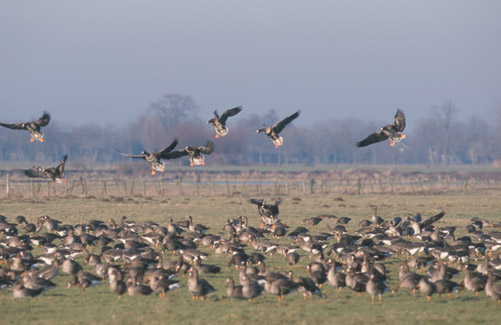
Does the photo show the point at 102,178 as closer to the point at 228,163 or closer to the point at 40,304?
the point at 228,163

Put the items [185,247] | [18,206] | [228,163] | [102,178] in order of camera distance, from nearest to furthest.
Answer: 1. [185,247]
2. [18,206]
3. [102,178]
4. [228,163]

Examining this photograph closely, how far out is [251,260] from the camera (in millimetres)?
21766

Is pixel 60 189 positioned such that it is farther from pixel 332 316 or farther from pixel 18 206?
pixel 332 316

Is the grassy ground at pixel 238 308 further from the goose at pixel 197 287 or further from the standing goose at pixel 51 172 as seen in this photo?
the standing goose at pixel 51 172

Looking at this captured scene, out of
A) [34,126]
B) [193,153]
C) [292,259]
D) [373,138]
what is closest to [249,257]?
[292,259]

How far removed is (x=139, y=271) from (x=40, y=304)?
2820 millimetres

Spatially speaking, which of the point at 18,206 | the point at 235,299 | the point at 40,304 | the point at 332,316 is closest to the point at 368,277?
the point at 332,316

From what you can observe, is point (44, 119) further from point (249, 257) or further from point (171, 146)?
point (249, 257)

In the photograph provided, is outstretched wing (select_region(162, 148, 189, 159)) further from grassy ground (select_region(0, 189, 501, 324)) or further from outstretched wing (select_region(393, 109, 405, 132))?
outstretched wing (select_region(393, 109, 405, 132))

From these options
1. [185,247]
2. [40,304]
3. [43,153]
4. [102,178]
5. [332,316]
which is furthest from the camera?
[43,153]

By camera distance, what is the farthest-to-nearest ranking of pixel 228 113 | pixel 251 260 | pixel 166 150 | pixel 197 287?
pixel 228 113, pixel 166 150, pixel 251 260, pixel 197 287

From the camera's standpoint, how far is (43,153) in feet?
618

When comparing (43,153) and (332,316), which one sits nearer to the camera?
(332,316)

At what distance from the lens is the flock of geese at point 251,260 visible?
57.3 ft
